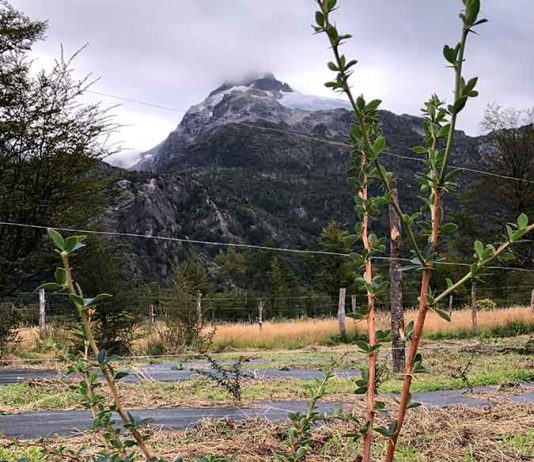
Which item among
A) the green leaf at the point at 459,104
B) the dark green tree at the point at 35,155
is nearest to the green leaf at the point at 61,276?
the green leaf at the point at 459,104

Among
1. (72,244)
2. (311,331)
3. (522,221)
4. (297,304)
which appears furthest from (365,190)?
(297,304)

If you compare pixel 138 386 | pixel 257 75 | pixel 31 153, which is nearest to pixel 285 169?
pixel 257 75

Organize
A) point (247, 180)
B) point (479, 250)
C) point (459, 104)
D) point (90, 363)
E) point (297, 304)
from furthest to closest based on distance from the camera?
point (247, 180), point (297, 304), point (90, 363), point (479, 250), point (459, 104)

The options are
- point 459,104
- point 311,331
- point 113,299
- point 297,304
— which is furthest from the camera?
point 297,304

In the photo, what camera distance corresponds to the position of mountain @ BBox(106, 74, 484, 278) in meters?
53.7

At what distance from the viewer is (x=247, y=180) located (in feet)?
245

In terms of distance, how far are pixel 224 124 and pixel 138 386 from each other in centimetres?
10363

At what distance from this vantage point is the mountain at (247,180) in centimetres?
5366

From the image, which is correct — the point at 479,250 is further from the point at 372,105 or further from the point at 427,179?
the point at 372,105

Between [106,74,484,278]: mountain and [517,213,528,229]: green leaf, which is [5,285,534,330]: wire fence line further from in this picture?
[517,213,528,229]: green leaf

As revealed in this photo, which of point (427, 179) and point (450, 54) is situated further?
point (427, 179)

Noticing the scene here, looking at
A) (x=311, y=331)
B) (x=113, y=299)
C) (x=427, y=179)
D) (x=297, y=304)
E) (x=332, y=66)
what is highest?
(x=332, y=66)

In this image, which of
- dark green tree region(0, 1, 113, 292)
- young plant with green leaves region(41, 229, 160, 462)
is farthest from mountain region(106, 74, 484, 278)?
young plant with green leaves region(41, 229, 160, 462)

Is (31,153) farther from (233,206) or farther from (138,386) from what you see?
(233,206)
